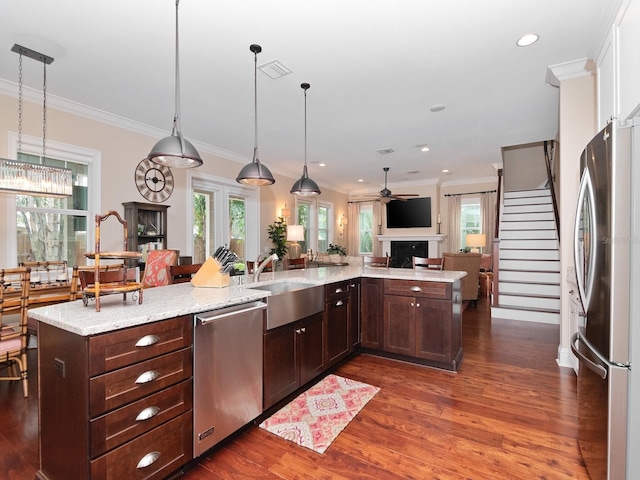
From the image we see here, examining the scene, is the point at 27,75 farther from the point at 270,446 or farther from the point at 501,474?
the point at 501,474

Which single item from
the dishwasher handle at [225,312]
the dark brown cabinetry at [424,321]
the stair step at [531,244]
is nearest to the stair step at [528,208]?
the stair step at [531,244]

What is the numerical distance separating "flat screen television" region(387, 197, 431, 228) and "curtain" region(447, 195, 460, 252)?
630mm

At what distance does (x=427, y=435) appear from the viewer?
2.13 m

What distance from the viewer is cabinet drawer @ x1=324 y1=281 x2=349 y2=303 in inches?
117

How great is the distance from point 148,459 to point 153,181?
411 cm

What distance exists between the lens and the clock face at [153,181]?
4.63 meters

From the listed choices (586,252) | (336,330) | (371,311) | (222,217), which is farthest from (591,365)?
(222,217)

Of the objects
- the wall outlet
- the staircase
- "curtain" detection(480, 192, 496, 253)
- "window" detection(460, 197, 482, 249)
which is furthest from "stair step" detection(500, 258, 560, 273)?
the wall outlet

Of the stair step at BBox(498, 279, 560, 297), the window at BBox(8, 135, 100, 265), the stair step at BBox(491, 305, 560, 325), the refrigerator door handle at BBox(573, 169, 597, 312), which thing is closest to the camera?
the refrigerator door handle at BBox(573, 169, 597, 312)

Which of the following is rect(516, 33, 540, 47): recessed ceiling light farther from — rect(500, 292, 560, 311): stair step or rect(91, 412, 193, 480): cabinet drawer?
rect(500, 292, 560, 311): stair step

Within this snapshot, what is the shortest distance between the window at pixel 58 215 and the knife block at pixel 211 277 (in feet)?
8.61

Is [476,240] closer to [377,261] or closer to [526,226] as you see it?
[526,226]

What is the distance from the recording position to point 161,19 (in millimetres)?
2412

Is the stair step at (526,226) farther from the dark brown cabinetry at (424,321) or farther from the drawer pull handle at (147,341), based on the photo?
the drawer pull handle at (147,341)
